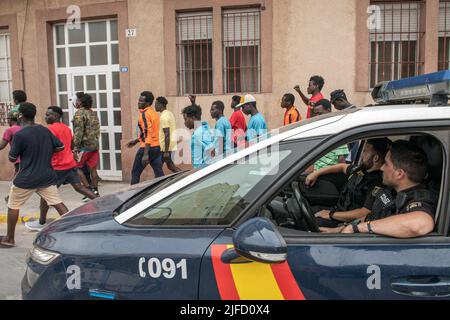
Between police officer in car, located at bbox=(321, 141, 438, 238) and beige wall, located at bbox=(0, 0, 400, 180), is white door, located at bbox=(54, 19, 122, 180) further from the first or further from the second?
police officer in car, located at bbox=(321, 141, 438, 238)

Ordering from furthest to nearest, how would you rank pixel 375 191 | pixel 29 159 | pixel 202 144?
1. pixel 202 144
2. pixel 29 159
3. pixel 375 191

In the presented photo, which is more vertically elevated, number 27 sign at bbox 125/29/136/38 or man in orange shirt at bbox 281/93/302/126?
number 27 sign at bbox 125/29/136/38

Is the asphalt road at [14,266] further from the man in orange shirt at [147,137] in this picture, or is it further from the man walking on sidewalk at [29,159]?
the man in orange shirt at [147,137]

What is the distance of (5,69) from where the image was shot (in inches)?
382

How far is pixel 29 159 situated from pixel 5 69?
6076mm

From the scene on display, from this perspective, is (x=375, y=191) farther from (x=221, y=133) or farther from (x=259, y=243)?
(x=221, y=133)

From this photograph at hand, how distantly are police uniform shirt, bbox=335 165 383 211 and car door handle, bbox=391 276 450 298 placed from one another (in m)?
1.04

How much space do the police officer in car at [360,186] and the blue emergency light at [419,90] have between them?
344 millimetres

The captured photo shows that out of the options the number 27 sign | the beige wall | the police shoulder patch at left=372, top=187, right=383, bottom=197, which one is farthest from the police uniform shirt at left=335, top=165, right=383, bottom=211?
the number 27 sign

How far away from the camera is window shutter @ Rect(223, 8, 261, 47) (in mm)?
7863

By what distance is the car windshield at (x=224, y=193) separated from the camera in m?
1.95

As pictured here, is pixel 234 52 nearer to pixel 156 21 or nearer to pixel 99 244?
pixel 156 21

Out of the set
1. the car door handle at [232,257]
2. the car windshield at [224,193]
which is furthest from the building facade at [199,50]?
the car door handle at [232,257]

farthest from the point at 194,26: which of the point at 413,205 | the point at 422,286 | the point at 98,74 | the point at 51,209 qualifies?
the point at 422,286
